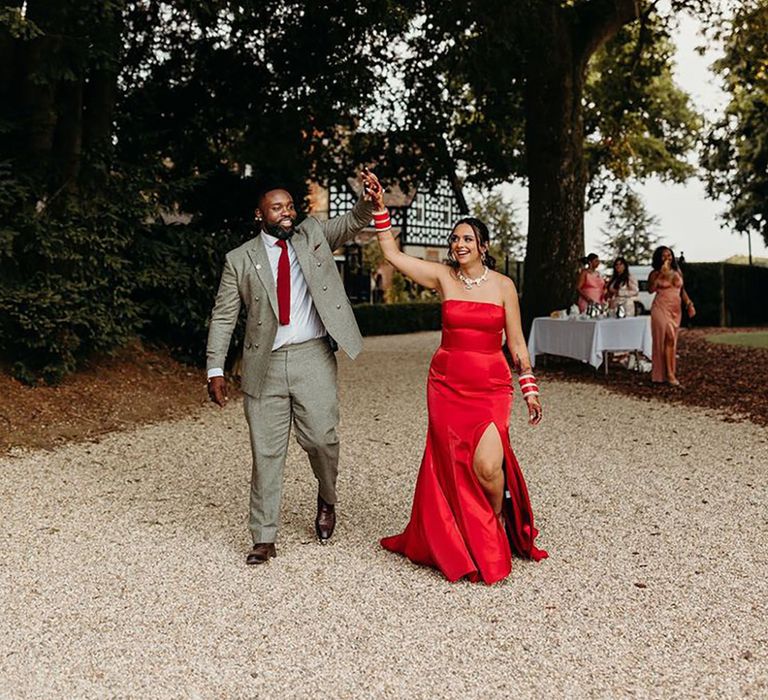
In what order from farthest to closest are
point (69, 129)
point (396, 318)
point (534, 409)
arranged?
point (396, 318) → point (69, 129) → point (534, 409)

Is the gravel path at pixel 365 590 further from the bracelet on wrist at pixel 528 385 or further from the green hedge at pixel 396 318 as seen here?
the green hedge at pixel 396 318

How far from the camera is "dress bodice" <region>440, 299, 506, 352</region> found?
5.28 meters

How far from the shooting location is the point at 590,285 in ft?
52.3

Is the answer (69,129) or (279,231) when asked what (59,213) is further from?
(279,231)

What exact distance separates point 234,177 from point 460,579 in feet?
36.2

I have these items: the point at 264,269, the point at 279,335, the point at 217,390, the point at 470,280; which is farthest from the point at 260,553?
the point at 470,280

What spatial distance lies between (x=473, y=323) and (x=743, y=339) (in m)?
21.2

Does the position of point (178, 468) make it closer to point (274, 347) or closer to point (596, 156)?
point (274, 347)

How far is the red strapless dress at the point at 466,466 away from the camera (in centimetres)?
509

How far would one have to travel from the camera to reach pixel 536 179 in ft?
56.5

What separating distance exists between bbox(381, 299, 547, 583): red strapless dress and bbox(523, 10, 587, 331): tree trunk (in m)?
12.1

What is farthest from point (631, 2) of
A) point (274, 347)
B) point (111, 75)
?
point (274, 347)

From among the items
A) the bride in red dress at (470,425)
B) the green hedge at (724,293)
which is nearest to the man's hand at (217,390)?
the bride in red dress at (470,425)

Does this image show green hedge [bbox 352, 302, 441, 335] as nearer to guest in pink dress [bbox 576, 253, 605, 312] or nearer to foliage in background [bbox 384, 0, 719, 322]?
foliage in background [bbox 384, 0, 719, 322]
